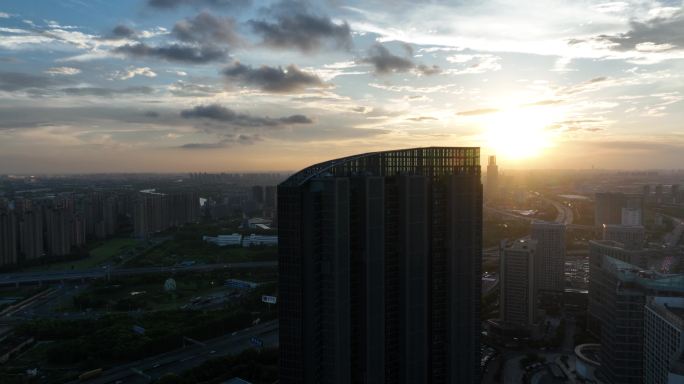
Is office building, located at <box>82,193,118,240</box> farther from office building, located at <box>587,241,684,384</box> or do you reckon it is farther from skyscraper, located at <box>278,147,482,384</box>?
office building, located at <box>587,241,684,384</box>

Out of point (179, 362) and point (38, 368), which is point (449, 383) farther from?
point (38, 368)

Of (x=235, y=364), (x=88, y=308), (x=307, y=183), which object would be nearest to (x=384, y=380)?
(x=307, y=183)

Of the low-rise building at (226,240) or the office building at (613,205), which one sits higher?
the office building at (613,205)

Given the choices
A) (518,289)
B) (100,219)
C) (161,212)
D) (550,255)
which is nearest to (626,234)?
(550,255)

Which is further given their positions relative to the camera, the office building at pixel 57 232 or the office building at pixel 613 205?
the office building at pixel 613 205

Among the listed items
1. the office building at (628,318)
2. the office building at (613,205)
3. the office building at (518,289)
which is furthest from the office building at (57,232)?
the office building at (613,205)

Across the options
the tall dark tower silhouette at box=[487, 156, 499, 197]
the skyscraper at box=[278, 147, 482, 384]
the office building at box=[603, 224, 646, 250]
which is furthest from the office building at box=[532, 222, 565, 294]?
the tall dark tower silhouette at box=[487, 156, 499, 197]

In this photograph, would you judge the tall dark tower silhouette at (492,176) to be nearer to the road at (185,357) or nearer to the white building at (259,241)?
the white building at (259,241)

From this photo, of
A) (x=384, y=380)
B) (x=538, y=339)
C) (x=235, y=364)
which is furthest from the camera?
(x=538, y=339)
